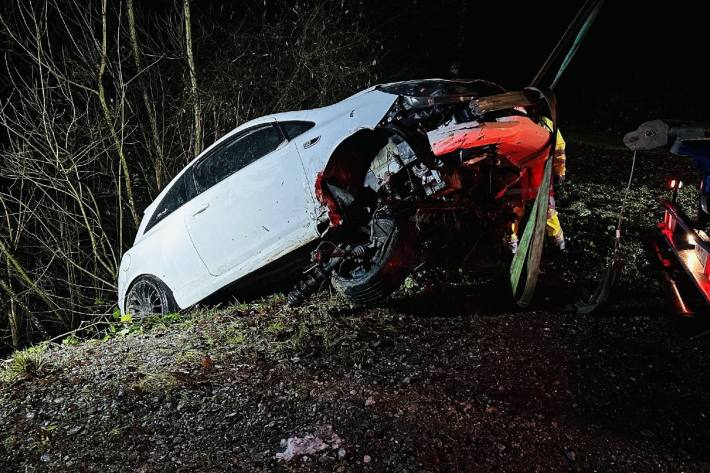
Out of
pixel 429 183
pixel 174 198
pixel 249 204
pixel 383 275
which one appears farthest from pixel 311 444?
pixel 174 198

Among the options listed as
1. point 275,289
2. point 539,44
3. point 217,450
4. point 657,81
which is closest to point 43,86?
point 275,289

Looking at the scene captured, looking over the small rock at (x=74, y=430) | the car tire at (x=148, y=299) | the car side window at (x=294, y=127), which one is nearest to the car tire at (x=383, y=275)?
the car side window at (x=294, y=127)

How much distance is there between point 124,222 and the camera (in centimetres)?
1003

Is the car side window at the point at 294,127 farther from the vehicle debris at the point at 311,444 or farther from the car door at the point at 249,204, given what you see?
the vehicle debris at the point at 311,444

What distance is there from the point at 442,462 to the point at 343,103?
Result: 313 centimetres

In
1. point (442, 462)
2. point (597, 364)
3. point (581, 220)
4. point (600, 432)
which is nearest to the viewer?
point (442, 462)

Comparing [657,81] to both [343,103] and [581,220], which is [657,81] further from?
[343,103]

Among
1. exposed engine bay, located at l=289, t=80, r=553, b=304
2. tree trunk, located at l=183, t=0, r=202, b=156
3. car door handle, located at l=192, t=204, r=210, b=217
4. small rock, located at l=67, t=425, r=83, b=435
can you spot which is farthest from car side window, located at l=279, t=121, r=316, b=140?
tree trunk, located at l=183, t=0, r=202, b=156

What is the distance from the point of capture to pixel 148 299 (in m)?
5.81

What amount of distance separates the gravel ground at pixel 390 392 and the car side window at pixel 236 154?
143cm

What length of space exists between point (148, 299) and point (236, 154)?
210 centimetres

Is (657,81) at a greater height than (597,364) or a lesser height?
lesser

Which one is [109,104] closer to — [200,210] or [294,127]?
[200,210]

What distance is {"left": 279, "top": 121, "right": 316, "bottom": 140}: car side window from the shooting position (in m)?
4.62
